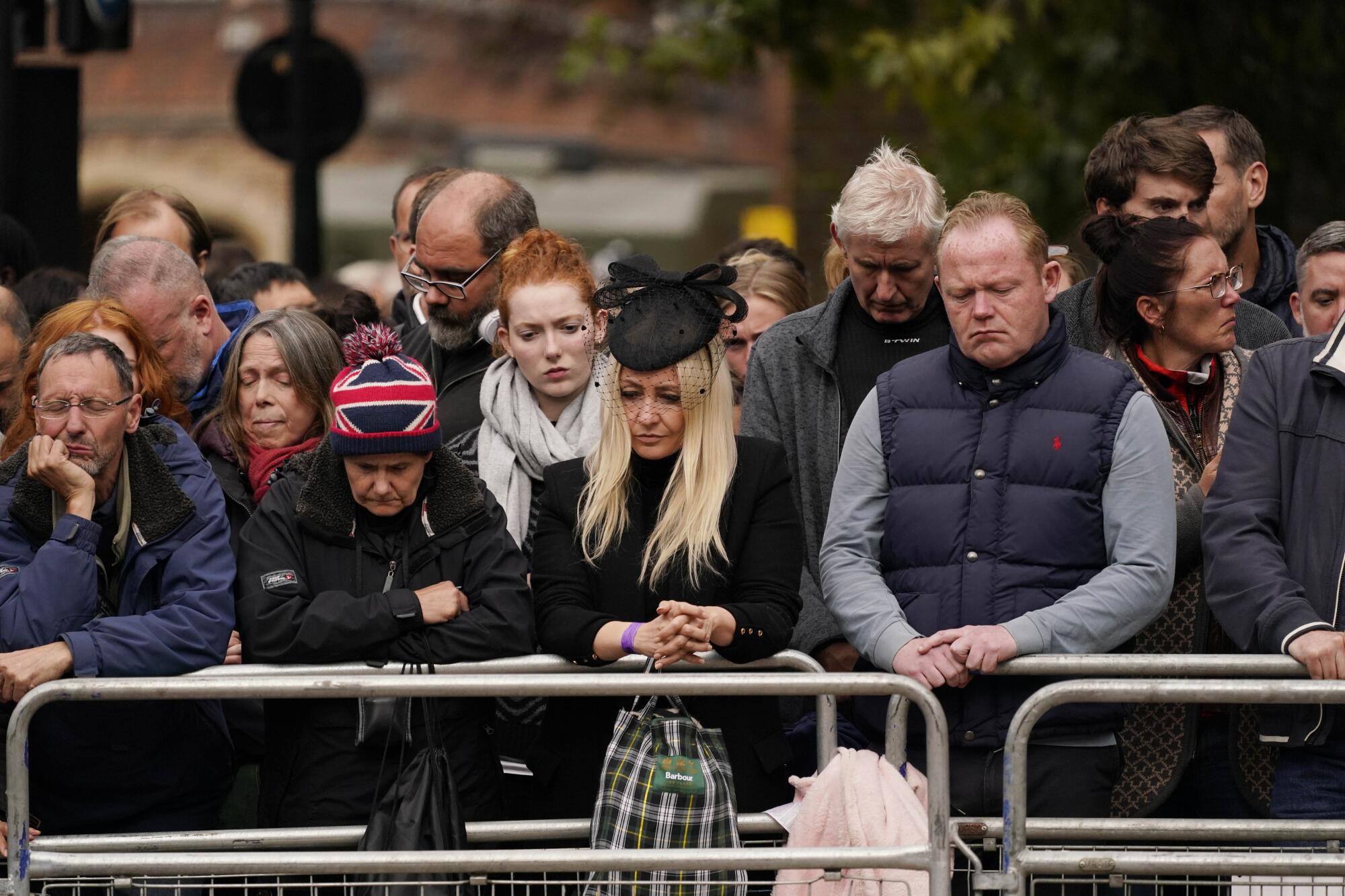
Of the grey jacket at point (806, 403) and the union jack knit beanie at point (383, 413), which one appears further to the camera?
the grey jacket at point (806, 403)

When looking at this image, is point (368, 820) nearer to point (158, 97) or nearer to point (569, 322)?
point (569, 322)

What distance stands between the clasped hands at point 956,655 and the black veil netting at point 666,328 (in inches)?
34.8

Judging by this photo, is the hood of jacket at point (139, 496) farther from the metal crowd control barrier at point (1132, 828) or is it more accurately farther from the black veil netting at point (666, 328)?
the metal crowd control barrier at point (1132, 828)

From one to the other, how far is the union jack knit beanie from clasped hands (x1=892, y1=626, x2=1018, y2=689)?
4.34 feet

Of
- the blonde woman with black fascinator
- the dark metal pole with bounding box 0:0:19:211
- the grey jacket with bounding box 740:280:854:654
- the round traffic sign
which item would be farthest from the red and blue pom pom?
the round traffic sign

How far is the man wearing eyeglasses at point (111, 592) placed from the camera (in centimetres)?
492

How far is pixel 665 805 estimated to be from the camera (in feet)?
15.6

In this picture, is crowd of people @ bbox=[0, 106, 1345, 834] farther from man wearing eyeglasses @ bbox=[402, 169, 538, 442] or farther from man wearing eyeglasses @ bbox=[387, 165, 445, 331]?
man wearing eyeglasses @ bbox=[387, 165, 445, 331]

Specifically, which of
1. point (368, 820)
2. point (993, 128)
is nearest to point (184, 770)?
point (368, 820)

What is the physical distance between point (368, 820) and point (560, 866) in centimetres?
65

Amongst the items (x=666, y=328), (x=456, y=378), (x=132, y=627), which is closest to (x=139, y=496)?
(x=132, y=627)

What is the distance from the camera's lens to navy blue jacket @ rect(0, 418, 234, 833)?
16.1 feet

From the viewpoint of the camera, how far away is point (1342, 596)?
493cm

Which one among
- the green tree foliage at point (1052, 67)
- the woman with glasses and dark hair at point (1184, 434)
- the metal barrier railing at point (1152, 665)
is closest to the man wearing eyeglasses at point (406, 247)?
the woman with glasses and dark hair at point (1184, 434)
